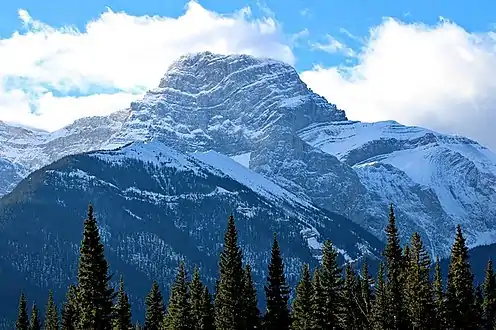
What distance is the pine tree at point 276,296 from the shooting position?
93.4 meters

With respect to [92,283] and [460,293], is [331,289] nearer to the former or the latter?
[460,293]

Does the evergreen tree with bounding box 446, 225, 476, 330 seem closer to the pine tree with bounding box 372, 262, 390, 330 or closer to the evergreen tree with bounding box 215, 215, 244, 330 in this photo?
the pine tree with bounding box 372, 262, 390, 330

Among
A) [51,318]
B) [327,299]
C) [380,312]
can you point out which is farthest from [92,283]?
[51,318]

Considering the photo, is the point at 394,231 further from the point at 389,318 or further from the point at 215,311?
the point at 215,311

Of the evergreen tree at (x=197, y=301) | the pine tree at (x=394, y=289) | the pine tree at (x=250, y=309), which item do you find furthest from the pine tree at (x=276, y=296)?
the pine tree at (x=394, y=289)

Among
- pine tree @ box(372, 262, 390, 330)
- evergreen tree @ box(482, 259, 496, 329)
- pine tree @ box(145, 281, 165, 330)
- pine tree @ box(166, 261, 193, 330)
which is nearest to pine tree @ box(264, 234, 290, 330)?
pine tree @ box(166, 261, 193, 330)

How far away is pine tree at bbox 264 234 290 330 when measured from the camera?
306 ft

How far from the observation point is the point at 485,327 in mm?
110438

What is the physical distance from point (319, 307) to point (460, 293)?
19.2 meters

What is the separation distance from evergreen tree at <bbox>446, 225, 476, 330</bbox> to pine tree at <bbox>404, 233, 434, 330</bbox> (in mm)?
6285

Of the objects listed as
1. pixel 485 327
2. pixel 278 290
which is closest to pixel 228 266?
pixel 278 290

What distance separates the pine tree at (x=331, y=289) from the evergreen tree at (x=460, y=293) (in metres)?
15.7

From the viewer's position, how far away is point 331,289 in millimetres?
86562

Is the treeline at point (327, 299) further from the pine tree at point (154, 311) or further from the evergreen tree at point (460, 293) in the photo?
the pine tree at point (154, 311)
